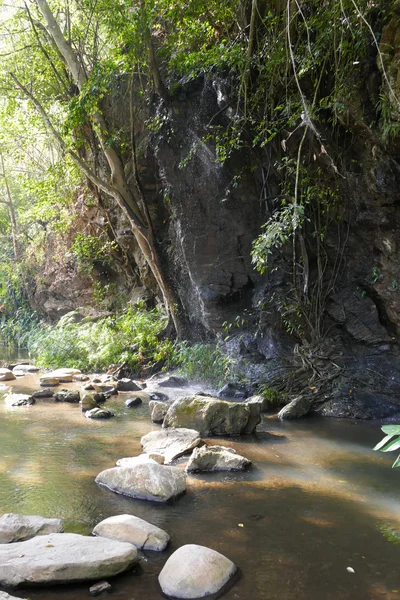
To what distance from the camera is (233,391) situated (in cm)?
857

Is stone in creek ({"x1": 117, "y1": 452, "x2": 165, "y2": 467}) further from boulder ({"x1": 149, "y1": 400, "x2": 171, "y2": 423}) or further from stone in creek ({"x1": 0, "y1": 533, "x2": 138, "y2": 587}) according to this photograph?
stone in creek ({"x1": 0, "y1": 533, "x2": 138, "y2": 587})

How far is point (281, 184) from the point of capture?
909 cm

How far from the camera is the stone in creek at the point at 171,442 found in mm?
5266

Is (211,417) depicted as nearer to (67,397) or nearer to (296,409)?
(296,409)

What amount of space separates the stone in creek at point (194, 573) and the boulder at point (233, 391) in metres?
5.51

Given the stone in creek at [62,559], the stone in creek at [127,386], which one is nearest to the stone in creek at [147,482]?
the stone in creek at [62,559]

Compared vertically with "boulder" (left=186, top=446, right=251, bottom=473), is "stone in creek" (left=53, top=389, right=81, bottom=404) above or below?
above

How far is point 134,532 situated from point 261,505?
1.17m

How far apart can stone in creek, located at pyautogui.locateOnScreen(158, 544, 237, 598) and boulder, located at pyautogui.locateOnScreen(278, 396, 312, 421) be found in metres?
4.35

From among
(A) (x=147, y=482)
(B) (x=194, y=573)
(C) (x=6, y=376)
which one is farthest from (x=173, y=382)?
(B) (x=194, y=573)

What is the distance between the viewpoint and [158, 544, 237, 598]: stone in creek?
2721mm

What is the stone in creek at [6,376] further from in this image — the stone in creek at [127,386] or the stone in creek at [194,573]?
the stone in creek at [194,573]

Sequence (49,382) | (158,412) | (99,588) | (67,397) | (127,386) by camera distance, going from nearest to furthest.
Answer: (99,588) < (158,412) < (67,397) < (127,386) < (49,382)

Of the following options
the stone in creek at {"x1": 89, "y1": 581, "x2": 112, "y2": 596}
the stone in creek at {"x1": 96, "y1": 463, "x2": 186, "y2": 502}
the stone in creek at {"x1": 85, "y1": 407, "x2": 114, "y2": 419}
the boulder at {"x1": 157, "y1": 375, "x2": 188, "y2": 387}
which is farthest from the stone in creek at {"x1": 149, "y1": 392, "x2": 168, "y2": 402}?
the stone in creek at {"x1": 89, "y1": 581, "x2": 112, "y2": 596}
